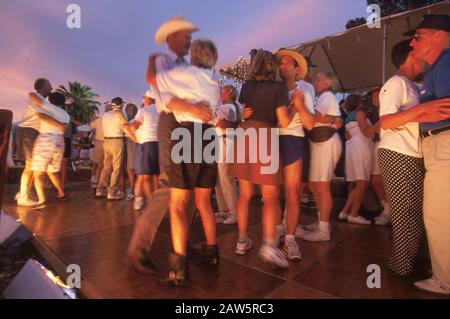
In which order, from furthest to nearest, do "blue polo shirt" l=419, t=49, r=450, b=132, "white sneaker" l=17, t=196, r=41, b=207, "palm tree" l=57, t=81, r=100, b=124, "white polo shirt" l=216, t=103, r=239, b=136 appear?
"palm tree" l=57, t=81, r=100, b=124 → "white sneaker" l=17, t=196, r=41, b=207 → "white polo shirt" l=216, t=103, r=239, b=136 → "blue polo shirt" l=419, t=49, r=450, b=132

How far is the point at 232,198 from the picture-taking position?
331cm

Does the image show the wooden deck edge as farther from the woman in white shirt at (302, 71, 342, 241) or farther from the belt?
the belt

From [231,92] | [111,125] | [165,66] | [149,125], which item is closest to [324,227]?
[231,92]

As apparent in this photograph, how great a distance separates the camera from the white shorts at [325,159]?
8.30 ft

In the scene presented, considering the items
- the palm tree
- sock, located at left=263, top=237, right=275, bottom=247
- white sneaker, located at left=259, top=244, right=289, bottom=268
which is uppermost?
the palm tree

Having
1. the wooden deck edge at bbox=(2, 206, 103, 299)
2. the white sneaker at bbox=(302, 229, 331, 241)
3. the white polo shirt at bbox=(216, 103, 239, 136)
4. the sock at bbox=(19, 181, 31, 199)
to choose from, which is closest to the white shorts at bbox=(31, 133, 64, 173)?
the sock at bbox=(19, 181, 31, 199)

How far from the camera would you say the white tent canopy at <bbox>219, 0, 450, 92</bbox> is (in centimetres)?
483

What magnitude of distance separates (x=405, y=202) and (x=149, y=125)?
10.2 ft

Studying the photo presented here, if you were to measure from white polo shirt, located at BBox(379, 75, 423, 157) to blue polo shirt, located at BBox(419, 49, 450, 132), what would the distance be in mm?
98

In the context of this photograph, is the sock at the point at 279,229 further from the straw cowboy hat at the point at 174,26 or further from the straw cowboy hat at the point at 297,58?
the straw cowboy hat at the point at 174,26

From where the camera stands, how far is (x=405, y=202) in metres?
1.81

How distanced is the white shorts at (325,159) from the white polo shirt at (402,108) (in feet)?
2.25

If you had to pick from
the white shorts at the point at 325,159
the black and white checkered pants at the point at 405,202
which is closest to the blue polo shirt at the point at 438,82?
the black and white checkered pants at the point at 405,202
